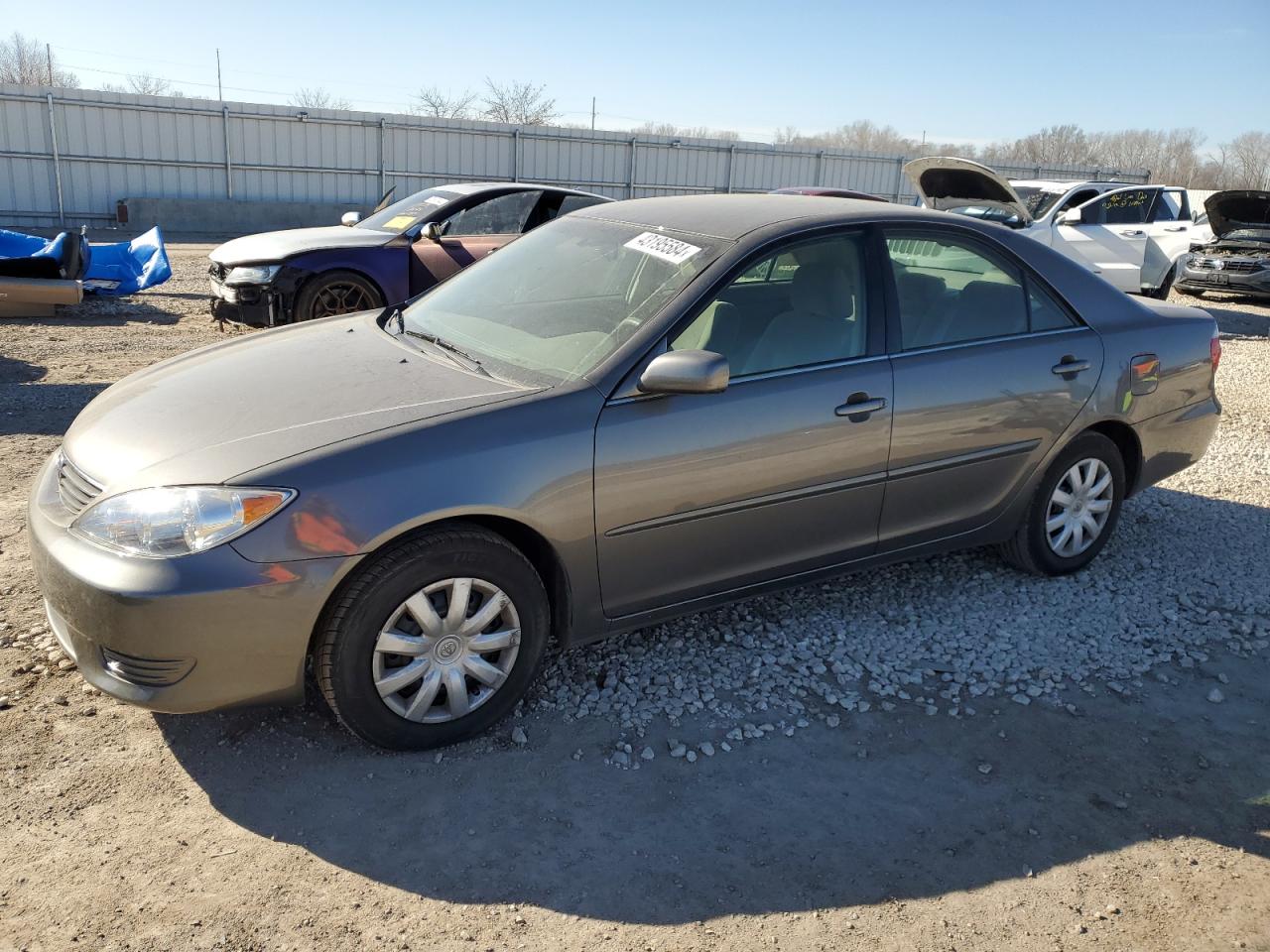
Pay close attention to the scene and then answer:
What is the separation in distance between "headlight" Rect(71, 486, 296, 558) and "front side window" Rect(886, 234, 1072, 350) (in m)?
2.48

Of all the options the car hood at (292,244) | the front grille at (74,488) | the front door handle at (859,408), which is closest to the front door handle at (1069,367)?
the front door handle at (859,408)

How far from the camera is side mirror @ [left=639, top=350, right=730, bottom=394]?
327cm

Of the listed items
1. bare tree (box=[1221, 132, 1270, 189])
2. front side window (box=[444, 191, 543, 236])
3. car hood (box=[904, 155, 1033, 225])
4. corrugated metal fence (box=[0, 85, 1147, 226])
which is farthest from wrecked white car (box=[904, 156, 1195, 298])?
bare tree (box=[1221, 132, 1270, 189])

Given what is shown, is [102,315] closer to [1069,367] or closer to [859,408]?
[859,408]

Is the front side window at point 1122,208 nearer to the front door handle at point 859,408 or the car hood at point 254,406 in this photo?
the front door handle at point 859,408

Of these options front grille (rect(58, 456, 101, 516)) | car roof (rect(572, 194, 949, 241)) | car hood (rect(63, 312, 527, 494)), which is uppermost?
car roof (rect(572, 194, 949, 241))

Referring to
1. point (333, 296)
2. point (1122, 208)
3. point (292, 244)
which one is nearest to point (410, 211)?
point (292, 244)

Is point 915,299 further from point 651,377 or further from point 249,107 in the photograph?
point 249,107

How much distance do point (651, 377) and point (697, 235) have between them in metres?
0.85

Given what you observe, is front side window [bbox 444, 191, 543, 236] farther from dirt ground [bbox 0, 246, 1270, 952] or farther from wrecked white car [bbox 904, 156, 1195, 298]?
dirt ground [bbox 0, 246, 1270, 952]

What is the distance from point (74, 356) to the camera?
8.76 m

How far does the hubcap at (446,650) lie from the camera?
3.09 m

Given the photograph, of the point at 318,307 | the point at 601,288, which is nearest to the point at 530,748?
the point at 601,288

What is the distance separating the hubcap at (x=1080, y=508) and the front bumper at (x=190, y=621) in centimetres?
327
